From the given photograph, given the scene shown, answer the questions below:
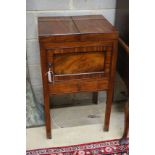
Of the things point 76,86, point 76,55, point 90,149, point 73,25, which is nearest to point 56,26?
point 73,25

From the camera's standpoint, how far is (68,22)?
52.0 inches

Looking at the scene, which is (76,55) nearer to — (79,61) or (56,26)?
(79,61)

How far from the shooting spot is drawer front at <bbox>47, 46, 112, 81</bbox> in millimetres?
1180

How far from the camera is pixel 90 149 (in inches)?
54.6

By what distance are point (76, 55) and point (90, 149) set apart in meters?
0.57

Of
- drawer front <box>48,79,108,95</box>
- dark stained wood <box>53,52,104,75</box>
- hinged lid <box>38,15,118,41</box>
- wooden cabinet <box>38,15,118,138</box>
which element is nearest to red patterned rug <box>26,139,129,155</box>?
wooden cabinet <box>38,15,118,138</box>

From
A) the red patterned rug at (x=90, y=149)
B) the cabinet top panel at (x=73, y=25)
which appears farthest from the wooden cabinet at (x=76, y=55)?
the red patterned rug at (x=90, y=149)

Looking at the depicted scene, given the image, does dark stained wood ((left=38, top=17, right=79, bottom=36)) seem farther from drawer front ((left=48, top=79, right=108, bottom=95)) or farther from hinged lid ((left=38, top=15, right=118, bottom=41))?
drawer front ((left=48, top=79, right=108, bottom=95))

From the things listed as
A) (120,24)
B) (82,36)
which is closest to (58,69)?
(82,36)

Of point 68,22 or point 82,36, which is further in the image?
point 68,22

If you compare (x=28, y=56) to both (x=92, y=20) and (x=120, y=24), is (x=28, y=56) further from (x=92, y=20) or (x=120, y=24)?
(x=120, y=24)
